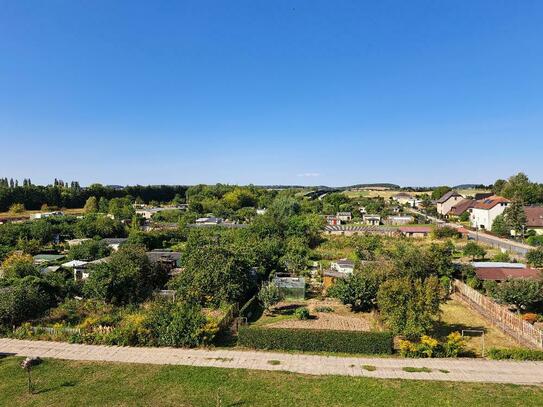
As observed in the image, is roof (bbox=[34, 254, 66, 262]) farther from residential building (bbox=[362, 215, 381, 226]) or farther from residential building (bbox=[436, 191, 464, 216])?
residential building (bbox=[436, 191, 464, 216])

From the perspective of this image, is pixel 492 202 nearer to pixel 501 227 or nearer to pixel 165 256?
pixel 501 227

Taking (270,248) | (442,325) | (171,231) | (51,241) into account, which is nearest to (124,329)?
(442,325)

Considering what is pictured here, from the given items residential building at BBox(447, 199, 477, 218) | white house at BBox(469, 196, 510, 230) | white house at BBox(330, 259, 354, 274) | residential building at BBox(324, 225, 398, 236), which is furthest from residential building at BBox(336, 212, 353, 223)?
white house at BBox(330, 259, 354, 274)

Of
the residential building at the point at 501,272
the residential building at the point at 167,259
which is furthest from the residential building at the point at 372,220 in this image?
the residential building at the point at 167,259

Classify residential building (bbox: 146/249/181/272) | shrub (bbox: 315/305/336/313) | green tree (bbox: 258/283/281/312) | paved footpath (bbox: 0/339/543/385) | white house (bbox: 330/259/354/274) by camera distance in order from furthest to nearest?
white house (bbox: 330/259/354/274) → residential building (bbox: 146/249/181/272) → shrub (bbox: 315/305/336/313) → green tree (bbox: 258/283/281/312) → paved footpath (bbox: 0/339/543/385)

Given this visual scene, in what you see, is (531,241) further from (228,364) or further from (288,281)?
(228,364)
